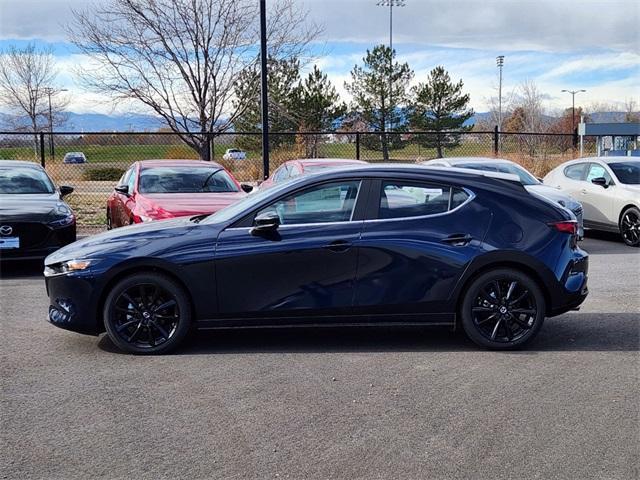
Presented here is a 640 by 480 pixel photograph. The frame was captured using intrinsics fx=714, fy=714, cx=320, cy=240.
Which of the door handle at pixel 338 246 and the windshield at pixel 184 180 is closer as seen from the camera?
the door handle at pixel 338 246

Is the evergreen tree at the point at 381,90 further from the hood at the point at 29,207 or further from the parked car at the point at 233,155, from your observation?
the hood at the point at 29,207

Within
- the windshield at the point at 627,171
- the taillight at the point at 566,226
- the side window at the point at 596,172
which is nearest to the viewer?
the taillight at the point at 566,226

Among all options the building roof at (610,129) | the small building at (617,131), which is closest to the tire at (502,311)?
the small building at (617,131)

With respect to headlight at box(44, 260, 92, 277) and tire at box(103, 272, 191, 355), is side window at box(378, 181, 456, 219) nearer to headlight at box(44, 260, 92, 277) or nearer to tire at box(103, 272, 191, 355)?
tire at box(103, 272, 191, 355)

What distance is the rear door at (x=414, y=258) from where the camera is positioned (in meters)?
5.74

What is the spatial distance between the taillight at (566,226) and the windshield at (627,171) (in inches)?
294

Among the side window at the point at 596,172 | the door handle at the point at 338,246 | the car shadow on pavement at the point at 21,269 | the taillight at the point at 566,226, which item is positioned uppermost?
the side window at the point at 596,172

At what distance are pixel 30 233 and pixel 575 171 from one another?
9900mm

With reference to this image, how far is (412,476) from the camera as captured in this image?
11.9ft

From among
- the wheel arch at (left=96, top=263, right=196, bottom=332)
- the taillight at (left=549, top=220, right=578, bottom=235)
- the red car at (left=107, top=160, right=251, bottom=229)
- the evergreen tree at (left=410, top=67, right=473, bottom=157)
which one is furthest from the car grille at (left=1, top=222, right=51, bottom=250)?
the evergreen tree at (left=410, top=67, right=473, bottom=157)

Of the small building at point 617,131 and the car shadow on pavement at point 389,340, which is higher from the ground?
the small building at point 617,131

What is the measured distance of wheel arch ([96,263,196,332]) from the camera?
564 centimetres

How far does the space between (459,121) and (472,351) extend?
1719 inches

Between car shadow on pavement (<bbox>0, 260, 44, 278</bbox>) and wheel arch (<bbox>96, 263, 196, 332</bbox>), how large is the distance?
4.29 m
